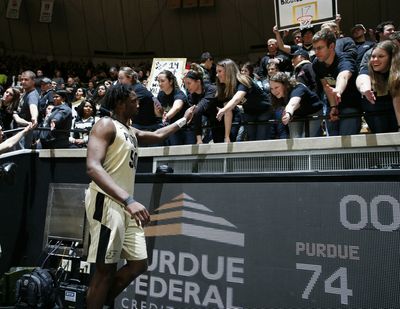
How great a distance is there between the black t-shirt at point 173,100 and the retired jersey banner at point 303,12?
84.8 inches

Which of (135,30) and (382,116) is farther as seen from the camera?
(135,30)

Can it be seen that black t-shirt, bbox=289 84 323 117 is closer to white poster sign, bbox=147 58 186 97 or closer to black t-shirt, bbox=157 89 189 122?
black t-shirt, bbox=157 89 189 122

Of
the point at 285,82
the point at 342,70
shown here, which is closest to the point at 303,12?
the point at 285,82

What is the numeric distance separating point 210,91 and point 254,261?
2260 mm

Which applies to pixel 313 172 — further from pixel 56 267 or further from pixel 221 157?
pixel 56 267

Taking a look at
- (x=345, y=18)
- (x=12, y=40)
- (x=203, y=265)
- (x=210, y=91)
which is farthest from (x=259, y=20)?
(x=203, y=265)

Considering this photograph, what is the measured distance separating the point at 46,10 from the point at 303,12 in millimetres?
16695

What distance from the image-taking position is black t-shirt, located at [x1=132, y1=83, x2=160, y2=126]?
552cm

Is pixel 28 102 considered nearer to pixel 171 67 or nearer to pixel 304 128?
pixel 171 67

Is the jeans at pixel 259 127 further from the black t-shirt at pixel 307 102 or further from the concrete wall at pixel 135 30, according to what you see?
the concrete wall at pixel 135 30

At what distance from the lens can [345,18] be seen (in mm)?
17031

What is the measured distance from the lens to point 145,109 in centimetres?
562

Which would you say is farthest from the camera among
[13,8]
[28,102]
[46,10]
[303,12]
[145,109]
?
[46,10]

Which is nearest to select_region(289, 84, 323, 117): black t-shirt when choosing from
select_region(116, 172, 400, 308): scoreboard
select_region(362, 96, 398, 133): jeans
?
select_region(362, 96, 398, 133): jeans
